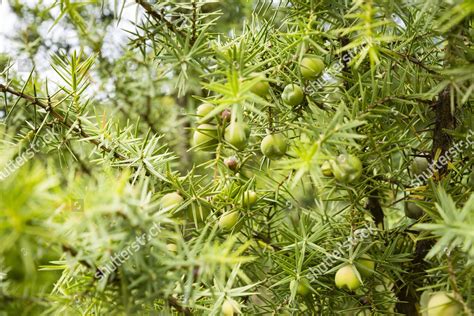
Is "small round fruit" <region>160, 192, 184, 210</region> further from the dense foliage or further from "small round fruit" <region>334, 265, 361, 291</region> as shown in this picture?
"small round fruit" <region>334, 265, 361, 291</region>

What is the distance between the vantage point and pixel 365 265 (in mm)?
606

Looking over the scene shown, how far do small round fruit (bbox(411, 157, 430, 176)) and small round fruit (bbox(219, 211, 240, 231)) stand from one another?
26 centimetres

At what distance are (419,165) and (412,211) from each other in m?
0.07

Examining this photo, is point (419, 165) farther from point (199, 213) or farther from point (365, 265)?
point (199, 213)

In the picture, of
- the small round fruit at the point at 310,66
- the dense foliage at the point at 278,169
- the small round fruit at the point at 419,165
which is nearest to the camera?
the dense foliage at the point at 278,169

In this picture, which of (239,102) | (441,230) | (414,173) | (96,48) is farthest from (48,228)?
(96,48)

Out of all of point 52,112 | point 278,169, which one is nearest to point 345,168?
point 278,169

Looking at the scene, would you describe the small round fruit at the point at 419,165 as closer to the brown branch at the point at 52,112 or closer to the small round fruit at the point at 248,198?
the small round fruit at the point at 248,198

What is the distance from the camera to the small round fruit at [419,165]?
2.21ft

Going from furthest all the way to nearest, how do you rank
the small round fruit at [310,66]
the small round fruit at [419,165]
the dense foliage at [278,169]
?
the small round fruit at [419,165] < the small round fruit at [310,66] < the dense foliage at [278,169]

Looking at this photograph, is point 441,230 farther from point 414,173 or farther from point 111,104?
point 111,104

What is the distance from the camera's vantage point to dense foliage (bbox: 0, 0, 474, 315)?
0.42 m

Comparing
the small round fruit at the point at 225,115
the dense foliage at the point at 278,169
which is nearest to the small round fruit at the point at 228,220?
the dense foliage at the point at 278,169

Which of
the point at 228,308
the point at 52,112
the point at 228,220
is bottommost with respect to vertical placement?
the point at 228,308
